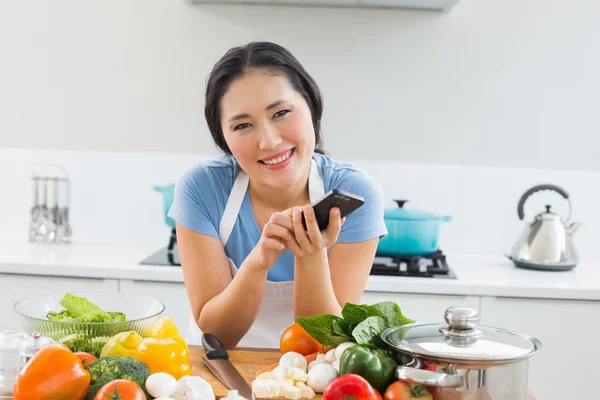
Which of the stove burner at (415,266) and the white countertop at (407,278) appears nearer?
the white countertop at (407,278)

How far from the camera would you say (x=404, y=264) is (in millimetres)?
2654

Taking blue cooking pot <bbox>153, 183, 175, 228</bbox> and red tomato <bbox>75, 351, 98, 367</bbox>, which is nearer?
red tomato <bbox>75, 351, 98, 367</bbox>

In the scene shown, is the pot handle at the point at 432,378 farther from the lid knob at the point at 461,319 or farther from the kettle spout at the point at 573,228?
the kettle spout at the point at 573,228

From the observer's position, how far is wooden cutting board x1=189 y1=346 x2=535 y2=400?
1.30 meters

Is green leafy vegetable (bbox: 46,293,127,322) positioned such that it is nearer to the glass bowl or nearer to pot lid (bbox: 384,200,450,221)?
the glass bowl

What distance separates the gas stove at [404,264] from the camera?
8.46ft

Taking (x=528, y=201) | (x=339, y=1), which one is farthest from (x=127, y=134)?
(x=528, y=201)

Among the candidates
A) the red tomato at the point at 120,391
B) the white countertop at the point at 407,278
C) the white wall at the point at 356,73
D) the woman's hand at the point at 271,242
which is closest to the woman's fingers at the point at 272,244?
the woman's hand at the point at 271,242

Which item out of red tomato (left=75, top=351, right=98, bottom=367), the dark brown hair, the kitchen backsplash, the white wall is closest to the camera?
red tomato (left=75, top=351, right=98, bottom=367)

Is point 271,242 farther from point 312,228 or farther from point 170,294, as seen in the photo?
point 170,294

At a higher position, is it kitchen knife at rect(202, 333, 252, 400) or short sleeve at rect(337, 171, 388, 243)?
short sleeve at rect(337, 171, 388, 243)

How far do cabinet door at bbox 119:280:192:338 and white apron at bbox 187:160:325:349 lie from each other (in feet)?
2.17

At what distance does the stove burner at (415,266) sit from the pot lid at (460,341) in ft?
4.56

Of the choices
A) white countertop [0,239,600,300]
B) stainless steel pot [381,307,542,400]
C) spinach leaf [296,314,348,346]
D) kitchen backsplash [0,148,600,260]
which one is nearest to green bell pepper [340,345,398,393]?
stainless steel pot [381,307,542,400]
